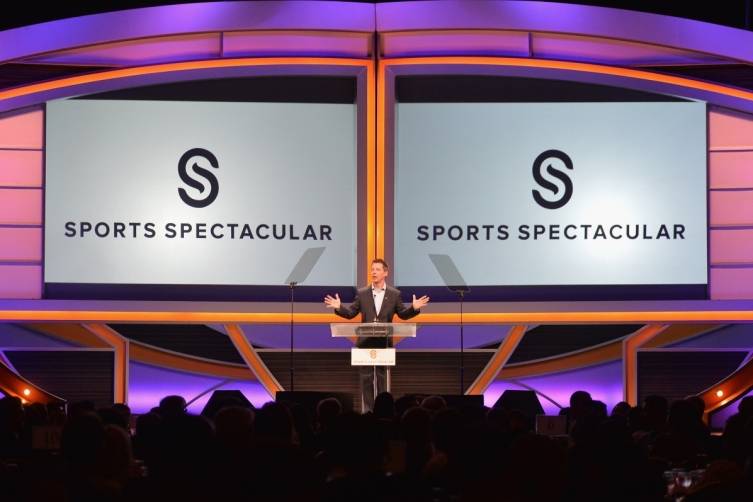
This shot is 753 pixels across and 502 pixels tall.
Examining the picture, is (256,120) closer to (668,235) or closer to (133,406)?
(133,406)

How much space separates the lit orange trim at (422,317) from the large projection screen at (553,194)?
28 cm

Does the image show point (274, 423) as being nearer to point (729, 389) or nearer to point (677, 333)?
point (677, 333)

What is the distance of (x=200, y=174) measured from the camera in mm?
12430

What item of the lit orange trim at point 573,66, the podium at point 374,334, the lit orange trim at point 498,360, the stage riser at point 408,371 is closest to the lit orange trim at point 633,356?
the lit orange trim at point 498,360

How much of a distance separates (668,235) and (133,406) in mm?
5902

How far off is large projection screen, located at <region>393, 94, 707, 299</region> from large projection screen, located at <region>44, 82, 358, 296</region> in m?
0.77

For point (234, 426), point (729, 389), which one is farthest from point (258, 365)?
point (234, 426)

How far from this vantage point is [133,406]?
12500 mm

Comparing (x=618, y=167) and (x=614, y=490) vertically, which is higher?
(x=618, y=167)

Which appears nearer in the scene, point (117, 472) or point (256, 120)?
point (117, 472)

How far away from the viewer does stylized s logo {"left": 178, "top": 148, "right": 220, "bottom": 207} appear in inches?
489

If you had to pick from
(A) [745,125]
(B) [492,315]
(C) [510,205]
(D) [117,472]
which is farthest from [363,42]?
(D) [117,472]

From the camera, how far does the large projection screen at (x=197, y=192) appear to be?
12.4 metres

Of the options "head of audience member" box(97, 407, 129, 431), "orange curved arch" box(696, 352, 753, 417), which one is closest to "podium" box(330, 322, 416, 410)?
"head of audience member" box(97, 407, 129, 431)
